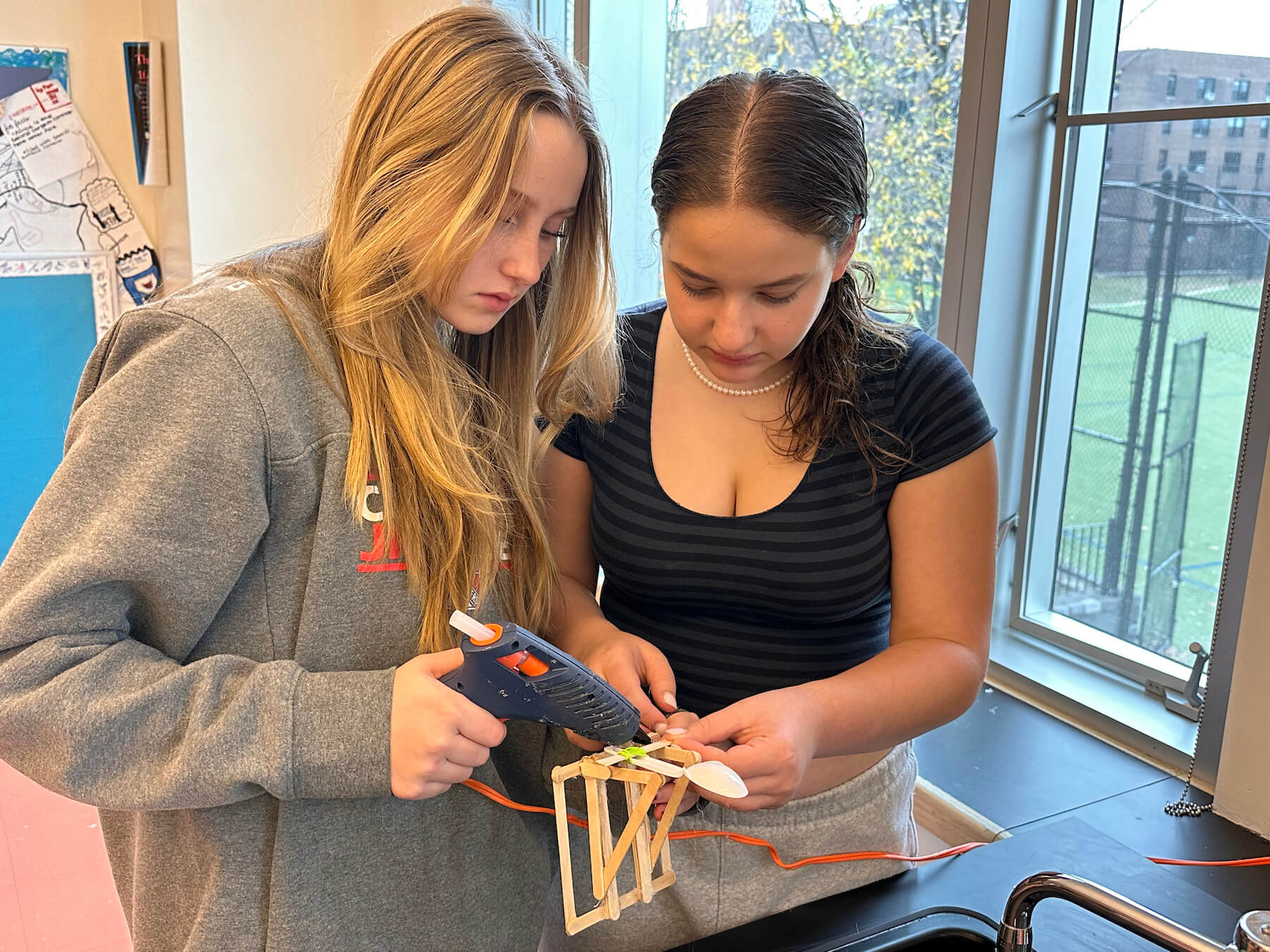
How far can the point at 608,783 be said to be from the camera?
1.01m

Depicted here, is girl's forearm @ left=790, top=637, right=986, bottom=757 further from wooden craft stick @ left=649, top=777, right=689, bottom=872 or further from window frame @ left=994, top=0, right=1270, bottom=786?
window frame @ left=994, top=0, right=1270, bottom=786

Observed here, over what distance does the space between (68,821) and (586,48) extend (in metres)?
1.97

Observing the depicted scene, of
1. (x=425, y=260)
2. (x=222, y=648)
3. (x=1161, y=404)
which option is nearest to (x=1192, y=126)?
(x=1161, y=404)

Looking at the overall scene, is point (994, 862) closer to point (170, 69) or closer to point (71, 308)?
point (170, 69)

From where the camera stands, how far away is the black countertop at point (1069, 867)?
89cm

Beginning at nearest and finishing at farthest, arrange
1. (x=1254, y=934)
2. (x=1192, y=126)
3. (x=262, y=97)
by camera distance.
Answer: (x=1254, y=934) < (x=1192, y=126) < (x=262, y=97)

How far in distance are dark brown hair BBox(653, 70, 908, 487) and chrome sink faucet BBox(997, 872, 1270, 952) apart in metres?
0.38

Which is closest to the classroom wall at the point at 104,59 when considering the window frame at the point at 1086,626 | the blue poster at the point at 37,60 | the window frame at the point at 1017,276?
the blue poster at the point at 37,60

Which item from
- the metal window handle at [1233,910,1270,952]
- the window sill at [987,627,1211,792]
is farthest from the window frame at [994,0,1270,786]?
the metal window handle at [1233,910,1270,952]

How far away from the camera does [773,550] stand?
3.21 ft

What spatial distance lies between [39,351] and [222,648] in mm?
2435

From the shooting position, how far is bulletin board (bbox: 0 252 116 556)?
280cm

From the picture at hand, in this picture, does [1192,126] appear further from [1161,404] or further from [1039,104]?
[1161,404]

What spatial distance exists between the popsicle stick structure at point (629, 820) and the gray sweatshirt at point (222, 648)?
0.48 ft
